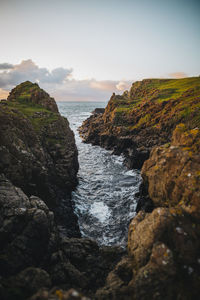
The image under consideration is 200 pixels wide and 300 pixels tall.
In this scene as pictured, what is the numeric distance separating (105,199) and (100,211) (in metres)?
3.09

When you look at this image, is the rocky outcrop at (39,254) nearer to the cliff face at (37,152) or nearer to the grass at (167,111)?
the cliff face at (37,152)

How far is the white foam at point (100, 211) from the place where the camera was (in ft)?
75.0

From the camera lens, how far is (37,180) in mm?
18766

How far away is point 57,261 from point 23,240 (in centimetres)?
310

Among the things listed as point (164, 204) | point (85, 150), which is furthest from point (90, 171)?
point (164, 204)

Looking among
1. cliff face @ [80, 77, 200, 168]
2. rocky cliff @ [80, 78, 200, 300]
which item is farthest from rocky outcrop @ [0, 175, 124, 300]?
cliff face @ [80, 77, 200, 168]

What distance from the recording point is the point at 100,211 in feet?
79.0

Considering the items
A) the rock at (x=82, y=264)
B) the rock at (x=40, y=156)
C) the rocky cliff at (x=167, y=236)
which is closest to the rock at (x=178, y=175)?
the rocky cliff at (x=167, y=236)

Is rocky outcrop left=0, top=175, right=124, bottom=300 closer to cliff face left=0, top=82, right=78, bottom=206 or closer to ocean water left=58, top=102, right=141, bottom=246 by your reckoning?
cliff face left=0, top=82, right=78, bottom=206

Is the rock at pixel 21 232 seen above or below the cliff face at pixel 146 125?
below

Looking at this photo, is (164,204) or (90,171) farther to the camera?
(90,171)

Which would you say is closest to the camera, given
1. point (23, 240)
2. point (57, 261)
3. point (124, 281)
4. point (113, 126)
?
point (124, 281)

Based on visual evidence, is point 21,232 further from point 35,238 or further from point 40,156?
point 40,156

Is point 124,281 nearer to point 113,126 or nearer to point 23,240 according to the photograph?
point 23,240
